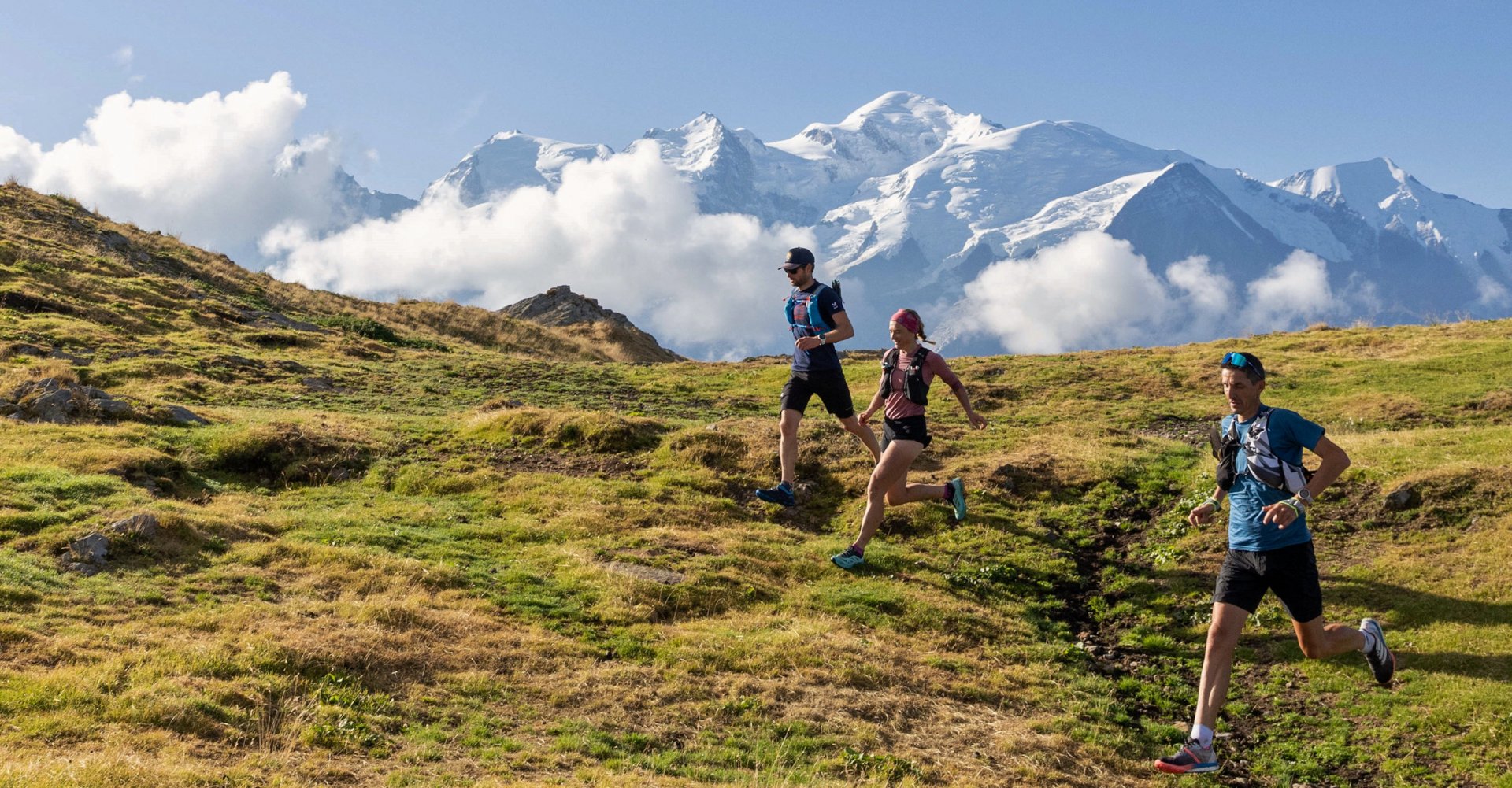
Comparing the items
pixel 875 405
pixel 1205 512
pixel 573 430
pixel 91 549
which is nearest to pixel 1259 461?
pixel 1205 512

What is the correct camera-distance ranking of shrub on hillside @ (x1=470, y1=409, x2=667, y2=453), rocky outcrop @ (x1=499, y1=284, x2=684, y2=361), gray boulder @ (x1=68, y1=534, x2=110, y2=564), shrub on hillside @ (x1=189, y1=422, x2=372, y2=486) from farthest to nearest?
rocky outcrop @ (x1=499, y1=284, x2=684, y2=361) < shrub on hillside @ (x1=470, y1=409, x2=667, y2=453) < shrub on hillside @ (x1=189, y1=422, x2=372, y2=486) < gray boulder @ (x1=68, y1=534, x2=110, y2=564)

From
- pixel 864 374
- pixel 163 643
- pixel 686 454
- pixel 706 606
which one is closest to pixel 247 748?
pixel 163 643

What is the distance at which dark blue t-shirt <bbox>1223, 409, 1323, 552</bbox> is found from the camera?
7.72 metres

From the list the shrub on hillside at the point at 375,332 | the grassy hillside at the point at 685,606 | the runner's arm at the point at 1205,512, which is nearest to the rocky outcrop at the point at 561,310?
the shrub on hillside at the point at 375,332

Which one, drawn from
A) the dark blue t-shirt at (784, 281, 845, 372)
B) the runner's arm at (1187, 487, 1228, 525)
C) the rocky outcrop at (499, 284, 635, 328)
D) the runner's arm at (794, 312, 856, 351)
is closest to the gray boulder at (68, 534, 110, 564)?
the dark blue t-shirt at (784, 281, 845, 372)

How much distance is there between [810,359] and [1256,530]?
6.68 metres

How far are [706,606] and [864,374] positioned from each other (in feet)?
70.7

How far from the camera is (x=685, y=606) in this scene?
11.6m

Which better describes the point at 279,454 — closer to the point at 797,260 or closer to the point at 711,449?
the point at 711,449

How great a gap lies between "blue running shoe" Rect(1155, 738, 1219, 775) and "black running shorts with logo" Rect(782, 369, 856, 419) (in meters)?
6.54

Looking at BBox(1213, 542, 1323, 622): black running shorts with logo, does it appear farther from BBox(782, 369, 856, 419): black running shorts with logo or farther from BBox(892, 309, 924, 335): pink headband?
BBox(782, 369, 856, 419): black running shorts with logo

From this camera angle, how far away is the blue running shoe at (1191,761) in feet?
25.1

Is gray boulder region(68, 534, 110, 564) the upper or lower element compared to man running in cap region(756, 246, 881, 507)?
lower

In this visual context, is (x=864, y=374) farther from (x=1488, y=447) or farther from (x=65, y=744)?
(x=65, y=744)
